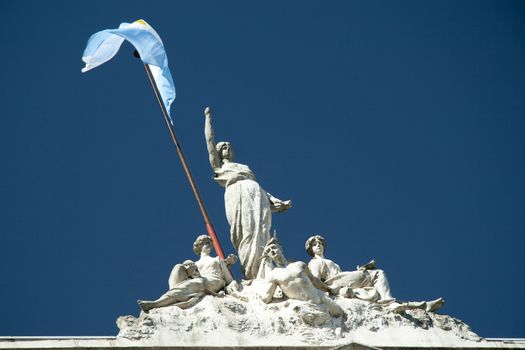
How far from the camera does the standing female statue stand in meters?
26.5

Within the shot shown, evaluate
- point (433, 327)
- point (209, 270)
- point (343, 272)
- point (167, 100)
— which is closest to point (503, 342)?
point (433, 327)

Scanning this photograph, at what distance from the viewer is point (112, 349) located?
2283cm

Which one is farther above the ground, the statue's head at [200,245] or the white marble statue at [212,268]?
the statue's head at [200,245]

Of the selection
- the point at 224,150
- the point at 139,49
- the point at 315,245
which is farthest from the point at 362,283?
the point at 139,49

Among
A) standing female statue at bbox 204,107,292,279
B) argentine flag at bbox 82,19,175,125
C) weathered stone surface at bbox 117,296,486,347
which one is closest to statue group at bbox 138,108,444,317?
standing female statue at bbox 204,107,292,279

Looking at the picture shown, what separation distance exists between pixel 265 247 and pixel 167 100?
6006 millimetres

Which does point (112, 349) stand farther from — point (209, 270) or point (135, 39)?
point (135, 39)

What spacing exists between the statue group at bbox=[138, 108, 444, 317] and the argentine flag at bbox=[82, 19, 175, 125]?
3.07 m

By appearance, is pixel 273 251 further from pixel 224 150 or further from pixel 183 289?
pixel 224 150

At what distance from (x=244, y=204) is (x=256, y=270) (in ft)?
5.03

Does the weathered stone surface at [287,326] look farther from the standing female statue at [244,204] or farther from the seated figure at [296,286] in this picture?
the standing female statue at [244,204]

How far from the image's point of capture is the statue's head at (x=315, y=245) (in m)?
26.6

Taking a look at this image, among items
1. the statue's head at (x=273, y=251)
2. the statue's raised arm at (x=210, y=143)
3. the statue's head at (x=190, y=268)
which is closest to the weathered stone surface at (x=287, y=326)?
the statue's head at (x=190, y=268)

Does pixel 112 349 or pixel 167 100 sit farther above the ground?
pixel 167 100
